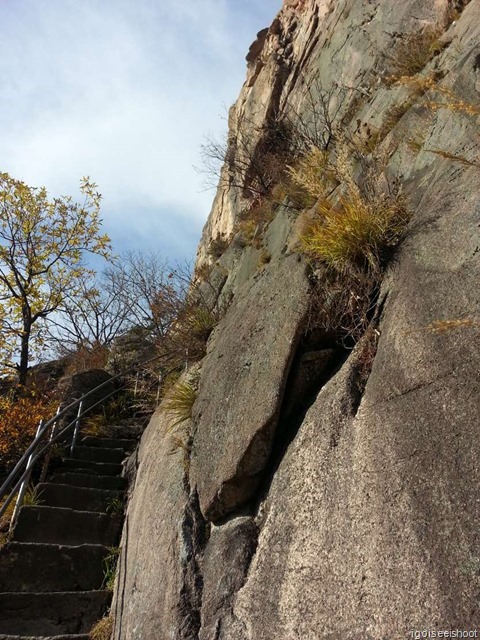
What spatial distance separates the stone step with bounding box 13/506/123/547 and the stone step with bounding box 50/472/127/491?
2.47 feet

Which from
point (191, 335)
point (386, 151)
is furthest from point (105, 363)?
point (386, 151)

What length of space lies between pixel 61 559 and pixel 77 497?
→ 46.5 inches

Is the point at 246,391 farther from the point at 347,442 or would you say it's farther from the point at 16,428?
the point at 16,428

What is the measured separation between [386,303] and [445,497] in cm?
150

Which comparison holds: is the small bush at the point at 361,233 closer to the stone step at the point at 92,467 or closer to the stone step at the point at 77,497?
the stone step at the point at 77,497

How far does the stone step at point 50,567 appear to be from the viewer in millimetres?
5535

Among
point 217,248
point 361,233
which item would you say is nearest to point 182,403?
point 361,233

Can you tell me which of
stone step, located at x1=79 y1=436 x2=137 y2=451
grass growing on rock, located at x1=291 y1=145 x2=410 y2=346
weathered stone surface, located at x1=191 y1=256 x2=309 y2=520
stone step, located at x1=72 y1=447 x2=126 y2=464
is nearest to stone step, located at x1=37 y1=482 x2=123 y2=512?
stone step, located at x1=72 y1=447 x2=126 y2=464

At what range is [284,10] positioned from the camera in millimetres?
14734

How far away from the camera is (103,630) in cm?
477

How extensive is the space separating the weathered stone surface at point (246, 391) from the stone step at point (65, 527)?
2.54 meters

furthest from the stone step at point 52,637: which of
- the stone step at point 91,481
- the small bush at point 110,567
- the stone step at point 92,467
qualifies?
the stone step at point 92,467

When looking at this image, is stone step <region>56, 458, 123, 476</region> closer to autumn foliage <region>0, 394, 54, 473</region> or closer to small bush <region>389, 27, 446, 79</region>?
autumn foliage <region>0, 394, 54, 473</region>

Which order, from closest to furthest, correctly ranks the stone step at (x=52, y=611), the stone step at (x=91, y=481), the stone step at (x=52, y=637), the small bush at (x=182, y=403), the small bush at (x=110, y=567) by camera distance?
1. the stone step at (x=52, y=637)
2. the stone step at (x=52, y=611)
3. the small bush at (x=182, y=403)
4. the small bush at (x=110, y=567)
5. the stone step at (x=91, y=481)
